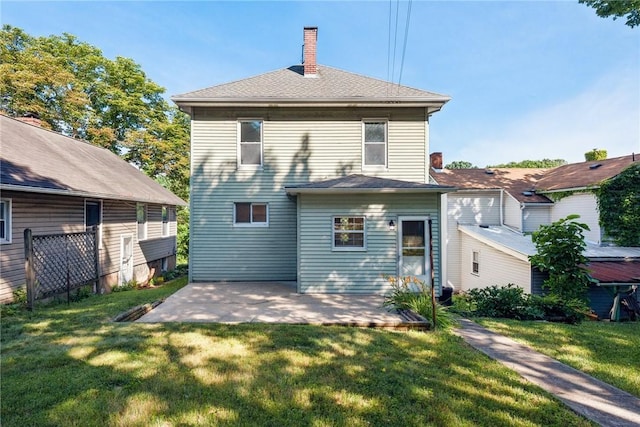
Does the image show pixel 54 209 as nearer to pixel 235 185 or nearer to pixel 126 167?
pixel 235 185

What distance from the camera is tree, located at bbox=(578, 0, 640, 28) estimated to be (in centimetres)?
995

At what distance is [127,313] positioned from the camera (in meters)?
5.74

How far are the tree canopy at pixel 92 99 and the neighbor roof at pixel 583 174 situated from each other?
83.5ft

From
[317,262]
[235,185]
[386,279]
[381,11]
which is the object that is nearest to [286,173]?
[235,185]

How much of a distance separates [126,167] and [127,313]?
42.4 feet

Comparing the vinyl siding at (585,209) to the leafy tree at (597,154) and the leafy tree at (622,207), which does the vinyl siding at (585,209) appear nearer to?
the leafy tree at (622,207)

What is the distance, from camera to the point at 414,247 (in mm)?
8094

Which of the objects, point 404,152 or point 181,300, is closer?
point 181,300

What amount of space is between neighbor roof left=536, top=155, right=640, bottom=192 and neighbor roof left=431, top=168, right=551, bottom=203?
0.58m

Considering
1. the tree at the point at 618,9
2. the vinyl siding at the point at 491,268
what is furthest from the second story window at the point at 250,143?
the tree at the point at 618,9

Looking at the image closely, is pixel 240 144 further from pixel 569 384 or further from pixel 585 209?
pixel 585 209

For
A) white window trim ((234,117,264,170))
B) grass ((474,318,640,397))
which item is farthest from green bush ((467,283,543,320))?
white window trim ((234,117,264,170))

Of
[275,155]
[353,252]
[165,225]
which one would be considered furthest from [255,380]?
[165,225]

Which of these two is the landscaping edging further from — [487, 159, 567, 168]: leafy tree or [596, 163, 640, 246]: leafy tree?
[487, 159, 567, 168]: leafy tree
